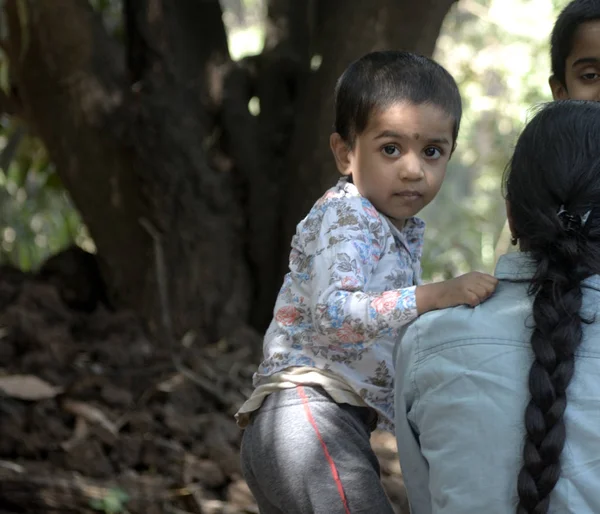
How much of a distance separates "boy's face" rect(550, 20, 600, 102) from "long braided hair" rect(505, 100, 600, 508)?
89 centimetres

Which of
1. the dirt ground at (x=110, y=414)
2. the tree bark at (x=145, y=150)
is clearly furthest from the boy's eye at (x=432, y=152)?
the tree bark at (x=145, y=150)

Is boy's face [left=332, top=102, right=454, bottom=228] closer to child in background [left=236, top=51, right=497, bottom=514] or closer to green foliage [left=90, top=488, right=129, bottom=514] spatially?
child in background [left=236, top=51, right=497, bottom=514]

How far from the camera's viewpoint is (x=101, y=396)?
4.07 m

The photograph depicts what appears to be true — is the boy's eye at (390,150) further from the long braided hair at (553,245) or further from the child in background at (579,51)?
the child in background at (579,51)

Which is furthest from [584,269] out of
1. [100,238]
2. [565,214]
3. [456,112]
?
[100,238]

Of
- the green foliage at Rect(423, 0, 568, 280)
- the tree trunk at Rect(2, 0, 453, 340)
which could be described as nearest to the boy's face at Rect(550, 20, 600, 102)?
the tree trunk at Rect(2, 0, 453, 340)

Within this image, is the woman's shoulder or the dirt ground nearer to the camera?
the woman's shoulder

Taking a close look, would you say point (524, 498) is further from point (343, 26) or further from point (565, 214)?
point (343, 26)

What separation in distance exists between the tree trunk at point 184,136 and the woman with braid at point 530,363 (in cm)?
261

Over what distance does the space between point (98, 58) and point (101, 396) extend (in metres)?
1.44

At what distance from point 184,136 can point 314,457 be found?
2.71 metres

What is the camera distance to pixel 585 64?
102 inches

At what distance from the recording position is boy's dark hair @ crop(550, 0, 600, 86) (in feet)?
8.56

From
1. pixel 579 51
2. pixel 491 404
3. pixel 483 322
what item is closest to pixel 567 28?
pixel 579 51
